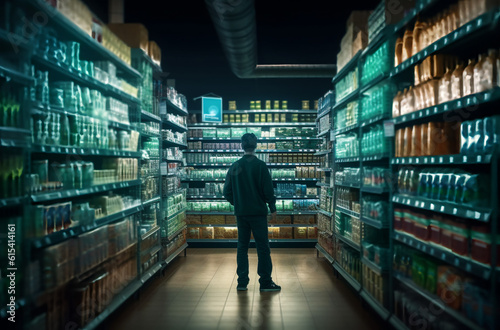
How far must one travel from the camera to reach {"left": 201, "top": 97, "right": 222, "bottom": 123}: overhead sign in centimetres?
845

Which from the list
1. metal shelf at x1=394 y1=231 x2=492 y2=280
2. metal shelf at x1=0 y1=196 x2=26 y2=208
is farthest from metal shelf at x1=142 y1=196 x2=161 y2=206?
metal shelf at x1=394 y1=231 x2=492 y2=280

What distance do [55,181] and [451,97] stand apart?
118 inches

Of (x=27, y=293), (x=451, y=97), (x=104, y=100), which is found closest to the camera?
(x=27, y=293)

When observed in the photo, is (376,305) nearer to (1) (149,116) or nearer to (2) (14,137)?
(2) (14,137)

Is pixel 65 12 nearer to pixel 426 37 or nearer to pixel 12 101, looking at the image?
pixel 12 101

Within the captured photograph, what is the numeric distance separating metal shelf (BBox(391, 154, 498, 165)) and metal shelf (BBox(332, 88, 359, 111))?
160 cm

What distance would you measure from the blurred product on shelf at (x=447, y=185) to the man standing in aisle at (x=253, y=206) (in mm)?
1796

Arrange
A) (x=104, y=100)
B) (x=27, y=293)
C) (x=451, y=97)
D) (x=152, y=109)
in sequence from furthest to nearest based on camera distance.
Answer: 1. (x=152, y=109)
2. (x=104, y=100)
3. (x=451, y=97)
4. (x=27, y=293)

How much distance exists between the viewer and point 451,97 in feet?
8.91

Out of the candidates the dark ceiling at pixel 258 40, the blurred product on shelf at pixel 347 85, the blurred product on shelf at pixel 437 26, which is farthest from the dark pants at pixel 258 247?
the dark ceiling at pixel 258 40

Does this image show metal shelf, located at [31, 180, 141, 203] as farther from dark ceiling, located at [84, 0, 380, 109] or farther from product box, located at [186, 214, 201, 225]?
product box, located at [186, 214, 201, 225]

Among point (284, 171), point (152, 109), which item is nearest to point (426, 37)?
point (152, 109)

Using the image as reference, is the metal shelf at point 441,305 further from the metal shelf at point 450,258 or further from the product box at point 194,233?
the product box at point 194,233

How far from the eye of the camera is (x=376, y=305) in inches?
152
